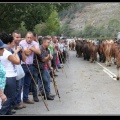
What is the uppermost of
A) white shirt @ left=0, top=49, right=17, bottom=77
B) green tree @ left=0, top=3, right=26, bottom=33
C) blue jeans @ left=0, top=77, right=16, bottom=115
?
green tree @ left=0, top=3, right=26, bottom=33

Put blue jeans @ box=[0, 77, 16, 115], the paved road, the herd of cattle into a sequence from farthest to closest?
the herd of cattle
the paved road
blue jeans @ box=[0, 77, 16, 115]

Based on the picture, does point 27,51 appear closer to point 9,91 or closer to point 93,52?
point 9,91

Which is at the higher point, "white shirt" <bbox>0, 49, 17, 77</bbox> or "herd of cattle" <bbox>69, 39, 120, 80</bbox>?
"white shirt" <bbox>0, 49, 17, 77</bbox>

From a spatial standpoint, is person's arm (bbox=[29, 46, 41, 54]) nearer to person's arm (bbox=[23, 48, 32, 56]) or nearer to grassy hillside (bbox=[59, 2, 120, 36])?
person's arm (bbox=[23, 48, 32, 56])

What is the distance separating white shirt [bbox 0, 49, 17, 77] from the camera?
6.96 meters

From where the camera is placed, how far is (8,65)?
7.18m

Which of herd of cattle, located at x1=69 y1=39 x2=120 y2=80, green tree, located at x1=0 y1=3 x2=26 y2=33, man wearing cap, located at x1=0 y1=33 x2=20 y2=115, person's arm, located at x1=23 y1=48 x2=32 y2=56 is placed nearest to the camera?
man wearing cap, located at x1=0 y1=33 x2=20 y2=115

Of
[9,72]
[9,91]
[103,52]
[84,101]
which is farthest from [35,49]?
[103,52]

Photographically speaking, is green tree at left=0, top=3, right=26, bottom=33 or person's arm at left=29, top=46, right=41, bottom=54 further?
green tree at left=0, top=3, right=26, bottom=33

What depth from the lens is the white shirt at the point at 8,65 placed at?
696cm

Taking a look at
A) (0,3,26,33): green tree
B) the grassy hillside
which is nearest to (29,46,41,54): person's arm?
(0,3,26,33): green tree

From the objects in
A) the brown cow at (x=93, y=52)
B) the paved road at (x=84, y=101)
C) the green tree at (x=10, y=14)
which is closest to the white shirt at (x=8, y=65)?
the paved road at (x=84, y=101)
